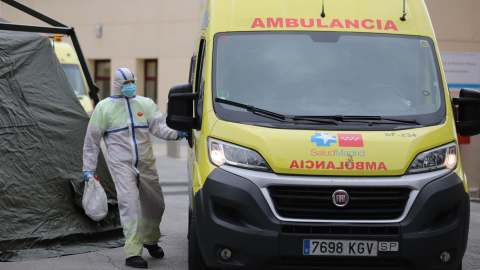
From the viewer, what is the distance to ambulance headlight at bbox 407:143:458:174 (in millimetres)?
6488

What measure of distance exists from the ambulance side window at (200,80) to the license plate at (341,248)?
4.14 feet

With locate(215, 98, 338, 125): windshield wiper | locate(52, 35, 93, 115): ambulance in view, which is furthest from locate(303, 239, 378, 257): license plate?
locate(52, 35, 93, 115): ambulance

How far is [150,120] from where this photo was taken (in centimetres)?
848

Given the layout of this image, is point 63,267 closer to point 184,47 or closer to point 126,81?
point 126,81

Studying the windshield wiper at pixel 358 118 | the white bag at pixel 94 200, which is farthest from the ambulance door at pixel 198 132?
the white bag at pixel 94 200

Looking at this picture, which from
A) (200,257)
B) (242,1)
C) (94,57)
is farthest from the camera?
(94,57)

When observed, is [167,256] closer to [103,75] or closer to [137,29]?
[137,29]

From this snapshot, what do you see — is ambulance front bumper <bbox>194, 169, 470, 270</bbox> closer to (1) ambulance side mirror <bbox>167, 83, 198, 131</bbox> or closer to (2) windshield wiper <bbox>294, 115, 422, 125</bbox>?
(2) windshield wiper <bbox>294, 115, 422, 125</bbox>

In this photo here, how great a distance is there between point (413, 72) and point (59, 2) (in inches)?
1073

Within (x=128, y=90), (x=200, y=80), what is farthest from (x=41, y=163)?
(x=200, y=80)

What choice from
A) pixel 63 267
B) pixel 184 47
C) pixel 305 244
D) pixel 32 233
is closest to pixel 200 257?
pixel 305 244

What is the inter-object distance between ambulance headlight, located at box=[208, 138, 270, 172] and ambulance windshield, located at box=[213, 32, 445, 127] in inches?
11.4

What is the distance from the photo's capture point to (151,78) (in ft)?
105

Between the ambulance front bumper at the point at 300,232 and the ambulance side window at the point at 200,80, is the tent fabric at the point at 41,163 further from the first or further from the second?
the ambulance front bumper at the point at 300,232
